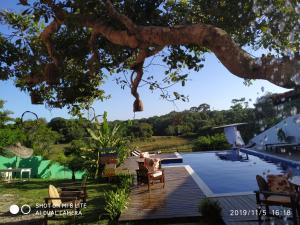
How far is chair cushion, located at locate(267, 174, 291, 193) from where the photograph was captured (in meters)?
7.64

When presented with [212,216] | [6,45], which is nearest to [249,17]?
[212,216]

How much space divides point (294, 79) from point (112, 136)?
50.8 feet

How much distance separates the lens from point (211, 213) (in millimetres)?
7805

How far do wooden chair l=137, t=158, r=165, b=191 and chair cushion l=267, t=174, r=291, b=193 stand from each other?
5044mm

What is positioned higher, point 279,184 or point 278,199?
point 279,184

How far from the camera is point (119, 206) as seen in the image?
890 cm

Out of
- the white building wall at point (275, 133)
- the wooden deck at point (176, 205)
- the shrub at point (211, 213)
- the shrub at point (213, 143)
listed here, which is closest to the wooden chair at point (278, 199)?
the wooden deck at point (176, 205)

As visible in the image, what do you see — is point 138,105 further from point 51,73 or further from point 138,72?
point 51,73

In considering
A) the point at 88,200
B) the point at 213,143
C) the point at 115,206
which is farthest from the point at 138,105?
Result: the point at 213,143

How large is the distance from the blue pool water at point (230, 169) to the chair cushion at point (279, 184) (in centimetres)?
416

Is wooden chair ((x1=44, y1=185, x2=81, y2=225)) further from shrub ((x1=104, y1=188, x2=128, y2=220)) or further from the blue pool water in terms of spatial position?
the blue pool water

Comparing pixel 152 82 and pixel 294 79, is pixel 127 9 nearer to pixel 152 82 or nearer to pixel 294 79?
pixel 152 82

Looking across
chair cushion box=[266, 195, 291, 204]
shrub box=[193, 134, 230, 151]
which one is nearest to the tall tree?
chair cushion box=[266, 195, 291, 204]

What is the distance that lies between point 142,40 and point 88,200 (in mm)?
8384
